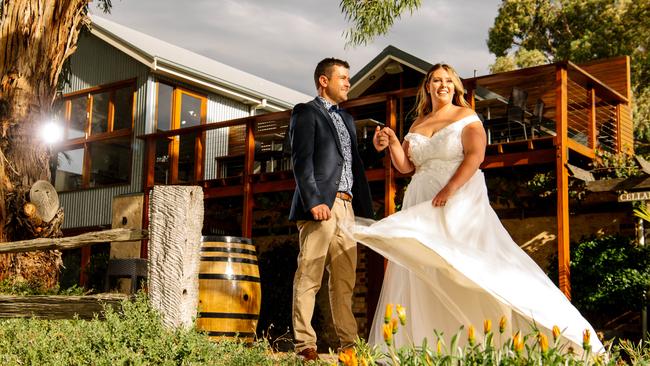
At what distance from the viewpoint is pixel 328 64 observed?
Answer: 17.0ft

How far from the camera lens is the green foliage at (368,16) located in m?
12.1

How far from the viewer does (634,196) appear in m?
9.09

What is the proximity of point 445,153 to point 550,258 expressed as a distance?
573 centimetres

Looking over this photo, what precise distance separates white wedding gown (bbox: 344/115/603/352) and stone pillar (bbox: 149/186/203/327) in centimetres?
100

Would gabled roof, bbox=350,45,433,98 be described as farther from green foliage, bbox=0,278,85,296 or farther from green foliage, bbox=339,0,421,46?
green foliage, bbox=0,278,85,296

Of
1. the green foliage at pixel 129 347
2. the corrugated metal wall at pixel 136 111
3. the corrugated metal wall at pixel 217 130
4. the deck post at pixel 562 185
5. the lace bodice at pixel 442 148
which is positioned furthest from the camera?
the corrugated metal wall at pixel 217 130

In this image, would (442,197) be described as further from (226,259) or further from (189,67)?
(189,67)

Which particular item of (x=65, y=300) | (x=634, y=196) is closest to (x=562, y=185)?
(x=634, y=196)

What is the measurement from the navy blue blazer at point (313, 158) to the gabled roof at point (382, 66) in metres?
9.61

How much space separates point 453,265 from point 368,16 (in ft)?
28.2

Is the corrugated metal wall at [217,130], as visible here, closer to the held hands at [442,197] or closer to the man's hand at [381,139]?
the man's hand at [381,139]

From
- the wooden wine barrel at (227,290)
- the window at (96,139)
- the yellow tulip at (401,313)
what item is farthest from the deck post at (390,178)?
the window at (96,139)

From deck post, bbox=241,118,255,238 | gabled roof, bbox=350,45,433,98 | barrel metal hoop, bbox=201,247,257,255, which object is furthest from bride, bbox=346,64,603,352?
gabled roof, bbox=350,45,433,98

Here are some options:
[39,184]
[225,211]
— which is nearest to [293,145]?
[39,184]
